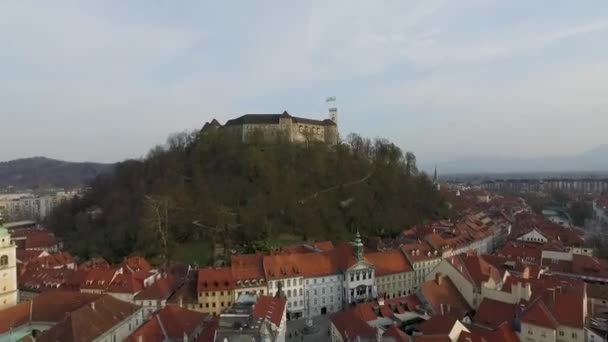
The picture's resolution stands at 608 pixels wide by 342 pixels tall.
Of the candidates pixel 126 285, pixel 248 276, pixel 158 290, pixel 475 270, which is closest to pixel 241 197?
pixel 248 276

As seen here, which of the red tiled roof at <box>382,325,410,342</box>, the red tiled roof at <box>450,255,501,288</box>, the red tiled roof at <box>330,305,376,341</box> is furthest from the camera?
the red tiled roof at <box>450,255,501,288</box>

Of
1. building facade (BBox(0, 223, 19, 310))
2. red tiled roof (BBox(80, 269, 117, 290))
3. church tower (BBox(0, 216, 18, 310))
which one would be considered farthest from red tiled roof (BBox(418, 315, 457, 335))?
building facade (BBox(0, 223, 19, 310))

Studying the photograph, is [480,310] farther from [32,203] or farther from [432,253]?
[32,203]

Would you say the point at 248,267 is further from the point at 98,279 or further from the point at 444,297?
the point at 444,297

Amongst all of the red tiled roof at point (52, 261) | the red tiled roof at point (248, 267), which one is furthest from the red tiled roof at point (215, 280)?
the red tiled roof at point (52, 261)

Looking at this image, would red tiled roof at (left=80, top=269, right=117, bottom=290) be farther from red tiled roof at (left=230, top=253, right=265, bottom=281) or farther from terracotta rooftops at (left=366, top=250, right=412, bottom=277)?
terracotta rooftops at (left=366, top=250, right=412, bottom=277)

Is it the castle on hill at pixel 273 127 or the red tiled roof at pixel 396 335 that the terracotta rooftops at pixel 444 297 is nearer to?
the red tiled roof at pixel 396 335
